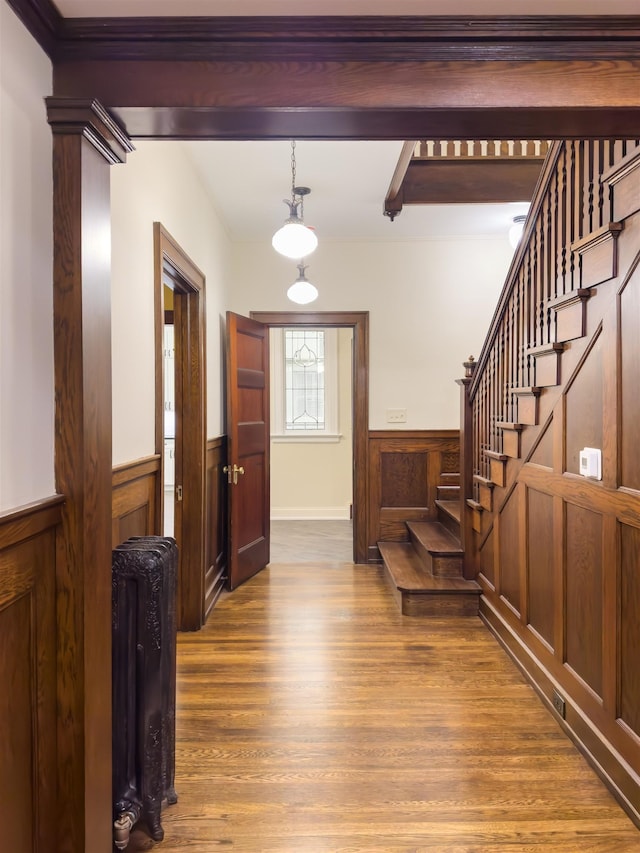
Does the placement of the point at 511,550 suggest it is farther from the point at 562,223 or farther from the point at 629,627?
the point at 562,223

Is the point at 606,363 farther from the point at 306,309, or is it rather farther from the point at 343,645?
the point at 306,309

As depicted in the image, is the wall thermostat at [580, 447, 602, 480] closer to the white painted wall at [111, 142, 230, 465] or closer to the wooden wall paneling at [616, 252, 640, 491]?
the wooden wall paneling at [616, 252, 640, 491]

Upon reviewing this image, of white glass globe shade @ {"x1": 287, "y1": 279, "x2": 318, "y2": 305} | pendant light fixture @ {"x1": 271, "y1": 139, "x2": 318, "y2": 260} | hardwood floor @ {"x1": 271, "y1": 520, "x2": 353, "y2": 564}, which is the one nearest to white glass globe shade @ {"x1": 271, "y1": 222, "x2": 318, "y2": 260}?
pendant light fixture @ {"x1": 271, "y1": 139, "x2": 318, "y2": 260}

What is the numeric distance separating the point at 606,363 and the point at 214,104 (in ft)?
5.11

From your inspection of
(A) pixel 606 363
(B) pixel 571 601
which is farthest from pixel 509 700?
(A) pixel 606 363

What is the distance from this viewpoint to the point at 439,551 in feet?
12.5

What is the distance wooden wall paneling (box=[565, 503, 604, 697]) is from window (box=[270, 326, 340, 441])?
15.1 ft

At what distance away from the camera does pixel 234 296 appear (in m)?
4.86

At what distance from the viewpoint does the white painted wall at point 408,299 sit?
16.0ft

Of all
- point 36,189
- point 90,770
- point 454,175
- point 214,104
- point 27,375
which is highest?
point 454,175

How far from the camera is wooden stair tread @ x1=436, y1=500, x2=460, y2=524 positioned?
13.8 feet

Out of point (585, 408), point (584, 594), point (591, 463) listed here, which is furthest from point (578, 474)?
point (584, 594)

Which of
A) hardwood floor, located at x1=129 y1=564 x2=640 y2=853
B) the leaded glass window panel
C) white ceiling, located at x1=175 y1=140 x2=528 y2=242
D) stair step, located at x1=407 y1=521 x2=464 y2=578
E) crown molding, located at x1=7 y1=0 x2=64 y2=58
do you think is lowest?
hardwood floor, located at x1=129 y1=564 x2=640 y2=853

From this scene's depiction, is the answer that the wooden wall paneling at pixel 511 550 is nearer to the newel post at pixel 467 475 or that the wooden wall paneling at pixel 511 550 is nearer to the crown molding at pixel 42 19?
the newel post at pixel 467 475
